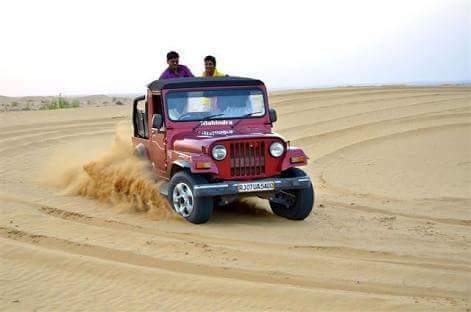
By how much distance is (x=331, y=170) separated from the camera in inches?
605

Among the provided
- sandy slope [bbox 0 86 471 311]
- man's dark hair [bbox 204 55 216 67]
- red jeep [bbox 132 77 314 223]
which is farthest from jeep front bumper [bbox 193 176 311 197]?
man's dark hair [bbox 204 55 216 67]

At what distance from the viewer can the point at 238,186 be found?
8.38m

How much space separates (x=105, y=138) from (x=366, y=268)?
1444 cm

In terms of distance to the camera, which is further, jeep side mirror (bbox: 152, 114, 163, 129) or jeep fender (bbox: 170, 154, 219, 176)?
jeep side mirror (bbox: 152, 114, 163, 129)

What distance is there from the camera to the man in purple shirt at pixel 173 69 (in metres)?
10.8

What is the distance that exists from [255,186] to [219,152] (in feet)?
2.06

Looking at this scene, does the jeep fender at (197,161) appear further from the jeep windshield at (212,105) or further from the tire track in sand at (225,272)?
Answer: the tire track in sand at (225,272)

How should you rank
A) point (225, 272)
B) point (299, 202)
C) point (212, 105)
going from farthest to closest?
1. point (212, 105)
2. point (299, 202)
3. point (225, 272)

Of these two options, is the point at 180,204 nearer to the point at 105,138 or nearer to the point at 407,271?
the point at 407,271

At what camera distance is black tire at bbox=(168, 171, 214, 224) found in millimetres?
8375

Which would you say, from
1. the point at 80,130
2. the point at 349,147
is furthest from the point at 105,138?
the point at 349,147

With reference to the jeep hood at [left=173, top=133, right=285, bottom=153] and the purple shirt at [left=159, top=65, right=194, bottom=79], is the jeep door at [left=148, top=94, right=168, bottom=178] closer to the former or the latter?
the jeep hood at [left=173, top=133, right=285, bottom=153]

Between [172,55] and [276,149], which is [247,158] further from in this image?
[172,55]

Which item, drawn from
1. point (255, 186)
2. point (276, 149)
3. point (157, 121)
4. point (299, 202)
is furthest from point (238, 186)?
point (157, 121)
